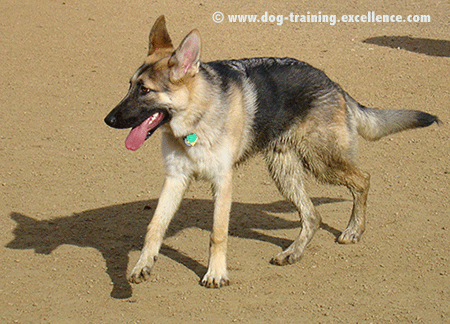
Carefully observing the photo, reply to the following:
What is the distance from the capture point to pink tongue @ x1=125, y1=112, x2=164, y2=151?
4547 mm

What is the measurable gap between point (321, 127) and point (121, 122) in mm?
1788

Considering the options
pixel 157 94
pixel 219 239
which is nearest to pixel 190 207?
pixel 219 239

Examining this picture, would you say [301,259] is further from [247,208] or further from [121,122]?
[121,122]

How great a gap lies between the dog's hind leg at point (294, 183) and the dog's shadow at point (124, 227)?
28cm

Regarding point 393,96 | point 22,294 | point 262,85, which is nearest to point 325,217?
point 262,85

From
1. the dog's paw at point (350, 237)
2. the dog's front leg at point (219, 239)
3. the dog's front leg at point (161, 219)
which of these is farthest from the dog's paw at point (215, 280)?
the dog's paw at point (350, 237)

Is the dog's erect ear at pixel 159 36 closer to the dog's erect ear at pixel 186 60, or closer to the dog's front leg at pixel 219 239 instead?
the dog's erect ear at pixel 186 60

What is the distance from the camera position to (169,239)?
578 cm

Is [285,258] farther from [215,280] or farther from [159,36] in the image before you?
[159,36]

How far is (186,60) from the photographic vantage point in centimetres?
462

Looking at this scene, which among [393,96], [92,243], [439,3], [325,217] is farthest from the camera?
[439,3]

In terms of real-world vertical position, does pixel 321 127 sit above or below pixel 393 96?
above

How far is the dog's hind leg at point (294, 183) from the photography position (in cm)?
552

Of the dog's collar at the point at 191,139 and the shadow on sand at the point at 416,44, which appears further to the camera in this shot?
the shadow on sand at the point at 416,44
